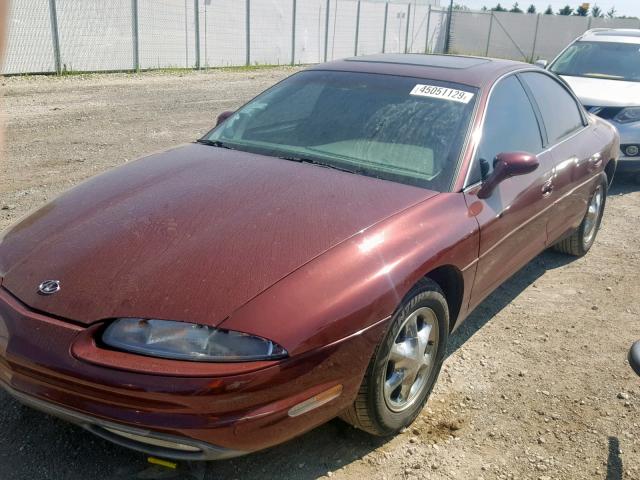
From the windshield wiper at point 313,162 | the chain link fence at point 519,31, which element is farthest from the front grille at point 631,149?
the chain link fence at point 519,31

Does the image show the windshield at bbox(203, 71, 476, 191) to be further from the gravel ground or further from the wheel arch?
the gravel ground

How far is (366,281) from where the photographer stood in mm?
2521

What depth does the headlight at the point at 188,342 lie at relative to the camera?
2.21m

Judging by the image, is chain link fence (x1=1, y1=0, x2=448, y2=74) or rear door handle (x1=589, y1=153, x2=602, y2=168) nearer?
rear door handle (x1=589, y1=153, x2=602, y2=168)

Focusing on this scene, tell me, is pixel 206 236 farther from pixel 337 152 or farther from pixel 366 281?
pixel 337 152

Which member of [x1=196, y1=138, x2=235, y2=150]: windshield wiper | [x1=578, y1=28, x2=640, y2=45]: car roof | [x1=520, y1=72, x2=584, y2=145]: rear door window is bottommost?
[x1=196, y1=138, x2=235, y2=150]: windshield wiper

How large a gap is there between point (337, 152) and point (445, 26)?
1321 inches

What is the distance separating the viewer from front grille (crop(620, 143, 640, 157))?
7230 millimetres

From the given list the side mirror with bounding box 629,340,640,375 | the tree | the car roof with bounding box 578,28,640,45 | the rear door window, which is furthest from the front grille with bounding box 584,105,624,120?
the tree

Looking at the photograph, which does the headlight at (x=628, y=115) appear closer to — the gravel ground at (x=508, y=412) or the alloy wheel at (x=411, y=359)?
the gravel ground at (x=508, y=412)

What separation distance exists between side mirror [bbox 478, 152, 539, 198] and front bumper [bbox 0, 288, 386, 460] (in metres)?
1.36

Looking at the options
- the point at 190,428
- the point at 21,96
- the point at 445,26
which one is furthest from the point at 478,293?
the point at 445,26

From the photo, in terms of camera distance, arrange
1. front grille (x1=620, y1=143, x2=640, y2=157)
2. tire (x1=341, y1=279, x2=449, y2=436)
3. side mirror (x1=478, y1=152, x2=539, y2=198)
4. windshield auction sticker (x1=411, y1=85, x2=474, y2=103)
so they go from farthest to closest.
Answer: front grille (x1=620, y1=143, x2=640, y2=157), windshield auction sticker (x1=411, y1=85, x2=474, y2=103), side mirror (x1=478, y1=152, x2=539, y2=198), tire (x1=341, y1=279, x2=449, y2=436)

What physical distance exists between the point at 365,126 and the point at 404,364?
55.1 inches
